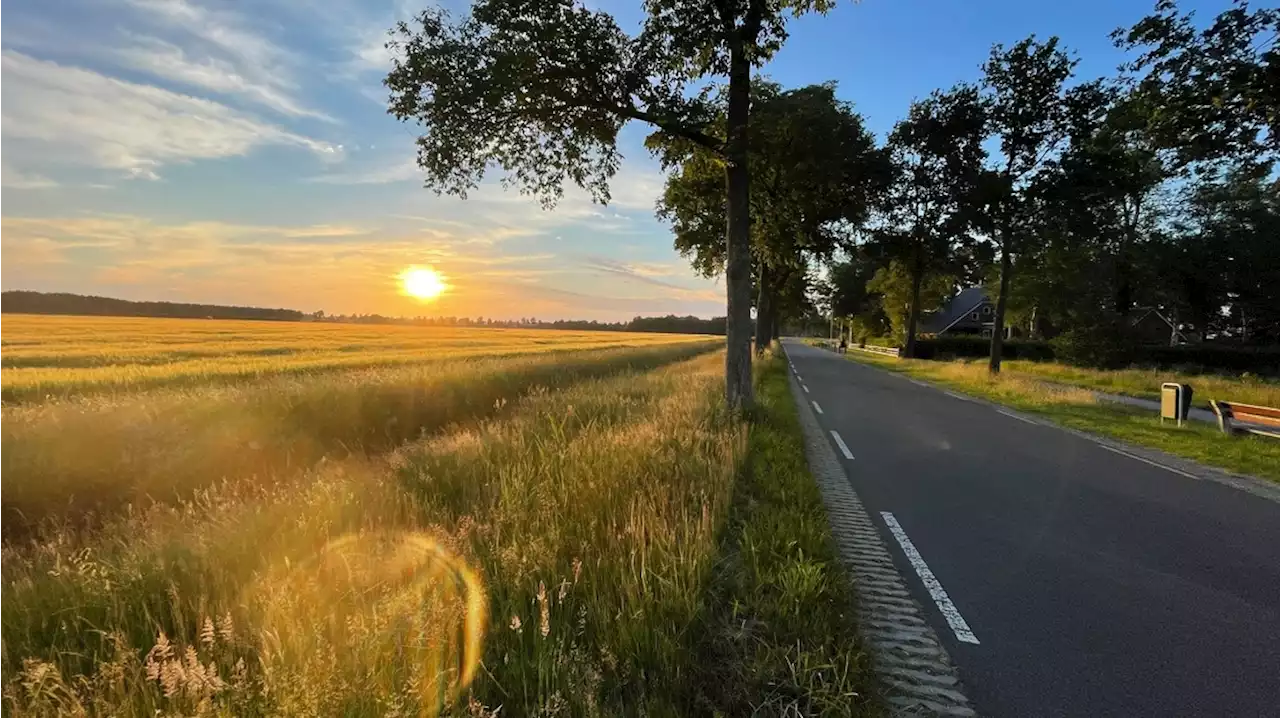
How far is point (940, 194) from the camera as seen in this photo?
87.0 feet

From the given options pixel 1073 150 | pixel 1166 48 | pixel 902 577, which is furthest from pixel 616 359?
pixel 902 577

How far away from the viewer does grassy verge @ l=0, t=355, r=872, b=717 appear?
2.45m

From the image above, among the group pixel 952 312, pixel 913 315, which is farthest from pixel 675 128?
pixel 952 312

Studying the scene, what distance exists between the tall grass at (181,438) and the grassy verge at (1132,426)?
14523 millimetres

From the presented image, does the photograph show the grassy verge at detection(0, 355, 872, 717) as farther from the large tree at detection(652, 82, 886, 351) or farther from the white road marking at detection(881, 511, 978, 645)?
the large tree at detection(652, 82, 886, 351)

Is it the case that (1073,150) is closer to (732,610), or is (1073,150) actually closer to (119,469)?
(732,610)

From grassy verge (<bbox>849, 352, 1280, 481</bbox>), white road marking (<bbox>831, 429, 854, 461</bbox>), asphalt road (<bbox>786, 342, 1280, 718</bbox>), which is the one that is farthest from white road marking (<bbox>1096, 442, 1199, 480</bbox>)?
white road marking (<bbox>831, 429, 854, 461</bbox>)

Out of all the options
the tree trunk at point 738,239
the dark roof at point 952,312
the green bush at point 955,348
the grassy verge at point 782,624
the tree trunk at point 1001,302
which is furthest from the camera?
the dark roof at point 952,312

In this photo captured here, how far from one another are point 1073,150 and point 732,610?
1078 inches

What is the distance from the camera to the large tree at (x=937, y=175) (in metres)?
23.8

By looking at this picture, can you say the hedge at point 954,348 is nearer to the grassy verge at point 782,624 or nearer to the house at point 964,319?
the house at point 964,319

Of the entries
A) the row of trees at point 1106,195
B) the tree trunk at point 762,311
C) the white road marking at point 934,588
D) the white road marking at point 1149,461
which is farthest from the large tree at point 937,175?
the white road marking at point 934,588

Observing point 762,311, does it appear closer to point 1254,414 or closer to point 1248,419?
point 1248,419

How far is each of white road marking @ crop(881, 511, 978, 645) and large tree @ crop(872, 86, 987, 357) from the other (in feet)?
62.5
